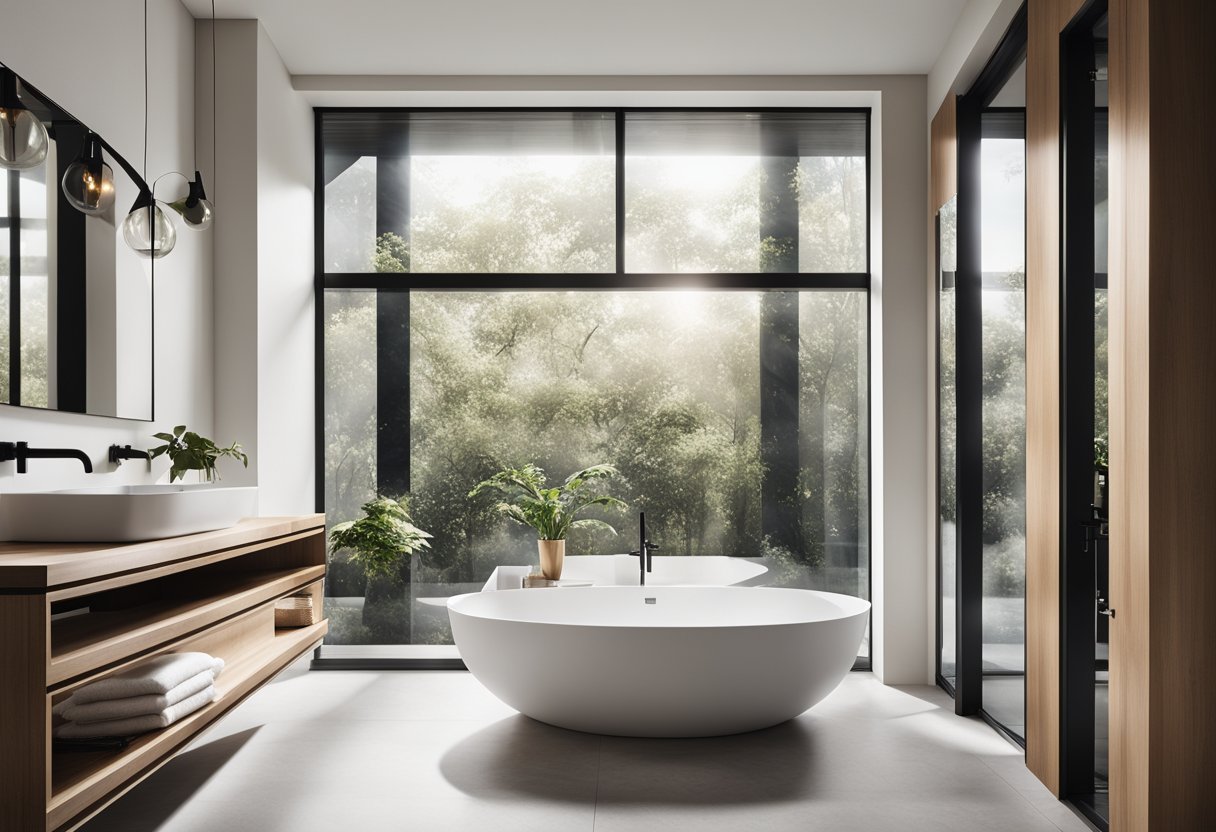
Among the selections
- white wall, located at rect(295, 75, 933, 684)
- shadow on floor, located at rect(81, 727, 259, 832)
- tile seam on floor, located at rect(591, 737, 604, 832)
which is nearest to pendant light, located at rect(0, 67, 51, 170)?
shadow on floor, located at rect(81, 727, 259, 832)

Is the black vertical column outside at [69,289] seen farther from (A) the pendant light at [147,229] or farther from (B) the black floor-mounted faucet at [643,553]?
(B) the black floor-mounted faucet at [643,553]

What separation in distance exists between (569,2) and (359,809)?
Answer: 3053 millimetres

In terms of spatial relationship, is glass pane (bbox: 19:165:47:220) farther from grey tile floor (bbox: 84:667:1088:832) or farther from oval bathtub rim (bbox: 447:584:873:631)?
oval bathtub rim (bbox: 447:584:873:631)

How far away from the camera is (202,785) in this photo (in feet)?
9.68

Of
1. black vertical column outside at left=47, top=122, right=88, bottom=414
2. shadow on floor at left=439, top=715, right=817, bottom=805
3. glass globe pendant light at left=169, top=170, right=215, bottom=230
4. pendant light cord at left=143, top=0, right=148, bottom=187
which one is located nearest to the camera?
black vertical column outside at left=47, top=122, right=88, bottom=414

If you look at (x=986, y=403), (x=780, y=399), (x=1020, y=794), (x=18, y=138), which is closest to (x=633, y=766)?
(x=1020, y=794)

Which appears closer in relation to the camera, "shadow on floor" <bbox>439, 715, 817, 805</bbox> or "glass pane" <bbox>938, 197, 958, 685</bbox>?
"shadow on floor" <bbox>439, 715, 817, 805</bbox>

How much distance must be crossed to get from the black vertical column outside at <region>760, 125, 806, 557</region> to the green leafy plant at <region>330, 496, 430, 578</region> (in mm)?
1737

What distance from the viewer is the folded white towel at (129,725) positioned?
2180 mm

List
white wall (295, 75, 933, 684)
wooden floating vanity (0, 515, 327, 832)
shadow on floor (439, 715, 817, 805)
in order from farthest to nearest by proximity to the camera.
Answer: white wall (295, 75, 933, 684)
shadow on floor (439, 715, 817, 805)
wooden floating vanity (0, 515, 327, 832)

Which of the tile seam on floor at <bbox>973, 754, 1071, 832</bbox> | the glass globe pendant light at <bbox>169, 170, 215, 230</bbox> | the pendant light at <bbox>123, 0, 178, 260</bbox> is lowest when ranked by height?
the tile seam on floor at <bbox>973, 754, 1071, 832</bbox>

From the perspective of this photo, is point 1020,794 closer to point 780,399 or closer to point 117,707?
point 780,399

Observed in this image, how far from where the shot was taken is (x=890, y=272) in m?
4.40

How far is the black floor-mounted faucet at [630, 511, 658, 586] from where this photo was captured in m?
4.42
